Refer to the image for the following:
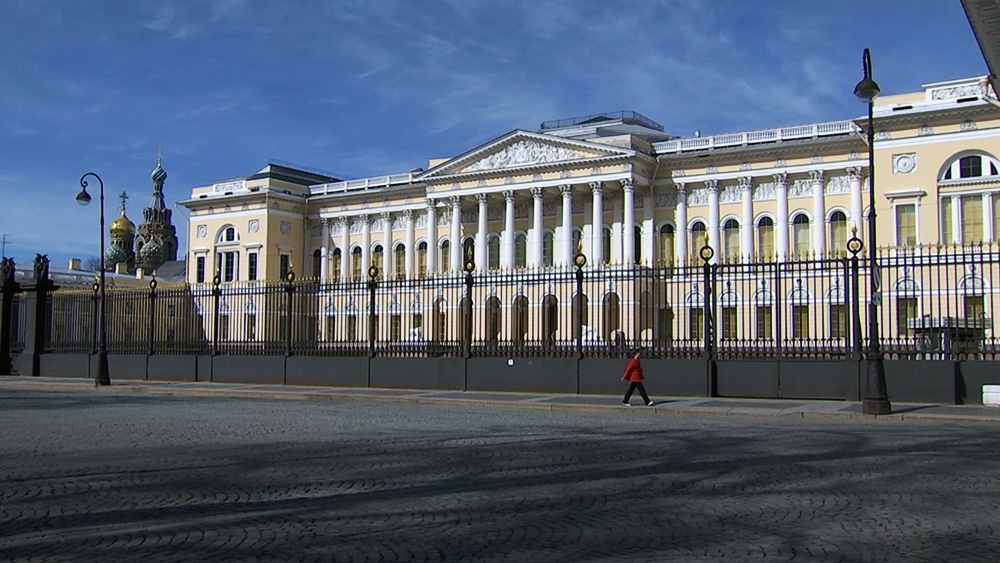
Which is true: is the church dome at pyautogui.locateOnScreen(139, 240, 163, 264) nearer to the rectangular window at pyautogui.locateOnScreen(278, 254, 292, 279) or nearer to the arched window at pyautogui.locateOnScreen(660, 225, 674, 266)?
the rectangular window at pyautogui.locateOnScreen(278, 254, 292, 279)

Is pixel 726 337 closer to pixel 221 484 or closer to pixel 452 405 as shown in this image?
pixel 452 405

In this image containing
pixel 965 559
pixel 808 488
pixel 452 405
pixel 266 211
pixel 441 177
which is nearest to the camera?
pixel 965 559

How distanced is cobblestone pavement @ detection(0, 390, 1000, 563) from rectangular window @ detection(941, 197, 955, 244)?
37.1 meters

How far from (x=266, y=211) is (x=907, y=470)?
67301mm

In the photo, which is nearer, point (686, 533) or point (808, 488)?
point (686, 533)

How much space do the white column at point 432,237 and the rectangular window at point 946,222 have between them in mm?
32354

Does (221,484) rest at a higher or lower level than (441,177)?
lower

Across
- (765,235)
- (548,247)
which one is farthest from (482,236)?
(765,235)

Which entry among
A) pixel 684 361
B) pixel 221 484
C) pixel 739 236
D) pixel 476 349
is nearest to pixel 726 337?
pixel 684 361

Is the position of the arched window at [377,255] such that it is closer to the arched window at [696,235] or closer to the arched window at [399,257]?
the arched window at [399,257]

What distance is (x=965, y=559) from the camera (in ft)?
20.4

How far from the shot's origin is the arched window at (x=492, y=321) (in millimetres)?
26156

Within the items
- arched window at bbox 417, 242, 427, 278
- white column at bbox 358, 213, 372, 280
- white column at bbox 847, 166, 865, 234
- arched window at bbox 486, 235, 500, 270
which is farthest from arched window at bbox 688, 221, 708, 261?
white column at bbox 358, 213, 372, 280

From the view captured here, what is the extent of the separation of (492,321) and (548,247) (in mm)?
38681
